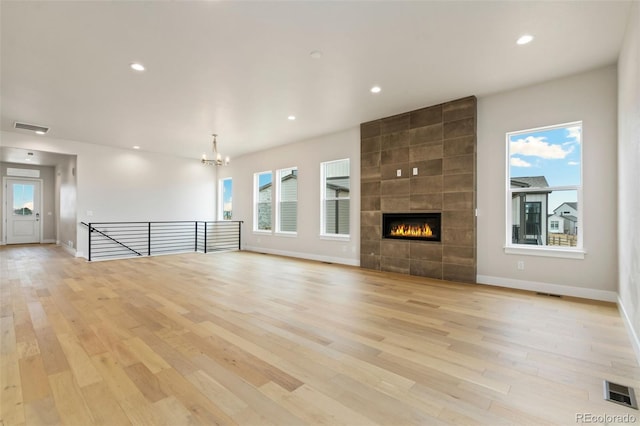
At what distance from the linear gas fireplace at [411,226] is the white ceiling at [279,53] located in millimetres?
1982

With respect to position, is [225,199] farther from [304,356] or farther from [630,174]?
[630,174]

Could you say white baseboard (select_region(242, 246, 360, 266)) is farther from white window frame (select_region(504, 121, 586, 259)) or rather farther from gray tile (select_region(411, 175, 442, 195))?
white window frame (select_region(504, 121, 586, 259))

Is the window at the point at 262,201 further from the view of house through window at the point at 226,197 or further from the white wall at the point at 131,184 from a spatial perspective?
the white wall at the point at 131,184

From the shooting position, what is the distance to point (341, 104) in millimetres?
5121

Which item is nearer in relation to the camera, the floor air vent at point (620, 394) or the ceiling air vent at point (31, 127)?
the floor air vent at point (620, 394)

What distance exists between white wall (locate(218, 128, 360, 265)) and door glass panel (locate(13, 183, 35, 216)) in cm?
728

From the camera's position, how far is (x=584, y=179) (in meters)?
3.94

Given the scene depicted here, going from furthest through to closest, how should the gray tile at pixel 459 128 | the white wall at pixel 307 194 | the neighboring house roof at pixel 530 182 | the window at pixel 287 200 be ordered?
the window at pixel 287 200 < the white wall at pixel 307 194 < the gray tile at pixel 459 128 < the neighboring house roof at pixel 530 182

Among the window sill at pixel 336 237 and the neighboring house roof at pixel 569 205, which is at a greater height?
the neighboring house roof at pixel 569 205

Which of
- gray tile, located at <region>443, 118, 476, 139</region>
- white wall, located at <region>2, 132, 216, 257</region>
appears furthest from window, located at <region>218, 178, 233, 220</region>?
gray tile, located at <region>443, 118, 476, 139</region>

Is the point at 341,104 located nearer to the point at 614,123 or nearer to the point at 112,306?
the point at 614,123

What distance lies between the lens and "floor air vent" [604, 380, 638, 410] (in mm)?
1756

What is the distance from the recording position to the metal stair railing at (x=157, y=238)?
8.03m

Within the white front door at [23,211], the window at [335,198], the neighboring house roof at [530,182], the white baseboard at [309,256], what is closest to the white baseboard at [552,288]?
the neighboring house roof at [530,182]
